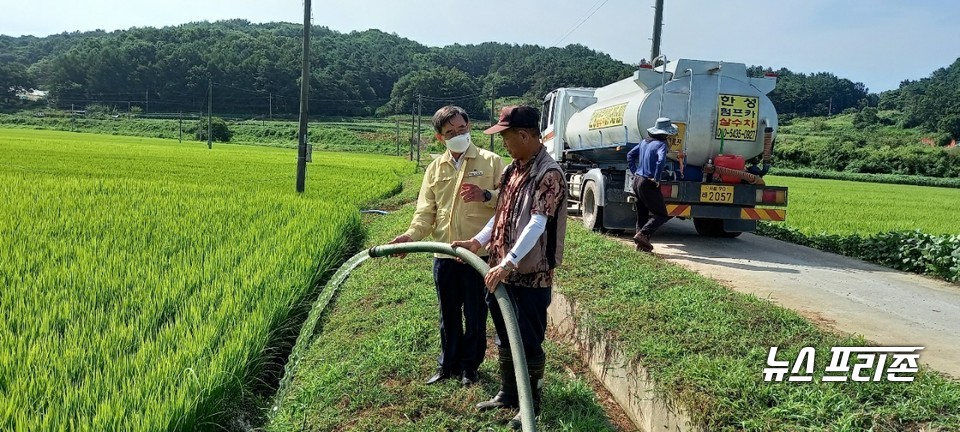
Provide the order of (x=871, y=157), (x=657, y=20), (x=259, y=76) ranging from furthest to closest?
(x=259, y=76), (x=871, y=157), (x=657, y=20)

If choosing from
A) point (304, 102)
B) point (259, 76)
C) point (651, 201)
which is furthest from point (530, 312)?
point (259, 76)

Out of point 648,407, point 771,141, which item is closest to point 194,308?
point 648,407

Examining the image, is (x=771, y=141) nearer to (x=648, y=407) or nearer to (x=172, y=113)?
(x=648, y=407)

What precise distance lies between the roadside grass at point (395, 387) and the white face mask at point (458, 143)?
135cm

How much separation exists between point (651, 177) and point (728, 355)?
383cm

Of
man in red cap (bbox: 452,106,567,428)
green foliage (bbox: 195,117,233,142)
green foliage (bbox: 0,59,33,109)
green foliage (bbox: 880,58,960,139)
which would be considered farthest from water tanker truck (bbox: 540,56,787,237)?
green foliage (bbox: 0,59,33,109)

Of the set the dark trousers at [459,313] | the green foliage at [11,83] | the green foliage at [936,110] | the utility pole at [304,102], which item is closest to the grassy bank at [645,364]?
the dark trousers at [459,313]

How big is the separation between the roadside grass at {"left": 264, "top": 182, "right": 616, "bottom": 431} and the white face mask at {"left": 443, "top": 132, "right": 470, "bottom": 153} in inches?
53.1

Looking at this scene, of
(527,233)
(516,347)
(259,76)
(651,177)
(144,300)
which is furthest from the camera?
(259,76)

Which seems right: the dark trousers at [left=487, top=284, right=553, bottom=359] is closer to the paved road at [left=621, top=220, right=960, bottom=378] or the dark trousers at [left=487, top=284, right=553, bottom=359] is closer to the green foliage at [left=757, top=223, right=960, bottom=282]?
the paved road at [left=621, top=220, right=960, bottom=378]

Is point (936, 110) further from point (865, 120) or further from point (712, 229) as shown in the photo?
point (712, 229)

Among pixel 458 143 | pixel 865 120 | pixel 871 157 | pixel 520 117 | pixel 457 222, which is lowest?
pixel 457 222

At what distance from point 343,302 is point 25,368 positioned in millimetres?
2764

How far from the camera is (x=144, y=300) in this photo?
13.4 ft
